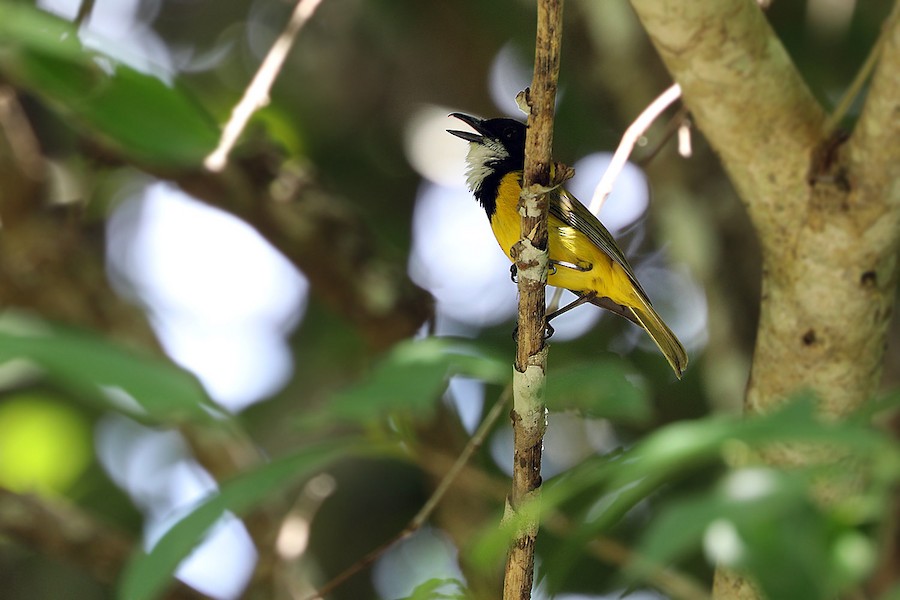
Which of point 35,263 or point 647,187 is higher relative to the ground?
point 647,187

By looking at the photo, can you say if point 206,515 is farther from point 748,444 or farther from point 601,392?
point 748,444

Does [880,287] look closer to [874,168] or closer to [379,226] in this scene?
[874,168]

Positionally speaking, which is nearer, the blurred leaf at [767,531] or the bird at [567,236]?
the blurred leaf at [767,531]

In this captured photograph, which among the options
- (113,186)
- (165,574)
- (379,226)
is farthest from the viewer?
(379,226)

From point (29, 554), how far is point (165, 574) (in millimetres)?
4435

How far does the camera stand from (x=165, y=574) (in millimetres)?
1615

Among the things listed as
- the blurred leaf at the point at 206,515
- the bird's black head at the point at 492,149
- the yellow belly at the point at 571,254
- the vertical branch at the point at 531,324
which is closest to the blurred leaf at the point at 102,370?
the blurred leaf at the point at 206,515

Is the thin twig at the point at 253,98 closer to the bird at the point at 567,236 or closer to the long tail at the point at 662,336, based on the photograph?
the bird at the point at 567,236

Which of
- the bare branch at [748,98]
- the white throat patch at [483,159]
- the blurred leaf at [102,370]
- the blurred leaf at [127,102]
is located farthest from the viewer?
the white throat patch at [483,159]

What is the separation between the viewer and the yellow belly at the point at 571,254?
382cm

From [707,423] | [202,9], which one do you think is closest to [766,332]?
[707,423]

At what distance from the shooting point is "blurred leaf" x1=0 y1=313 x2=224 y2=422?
5.06ft

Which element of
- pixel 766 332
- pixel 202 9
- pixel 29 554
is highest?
pixel 766 332

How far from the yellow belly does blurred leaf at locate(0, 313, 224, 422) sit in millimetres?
2134
